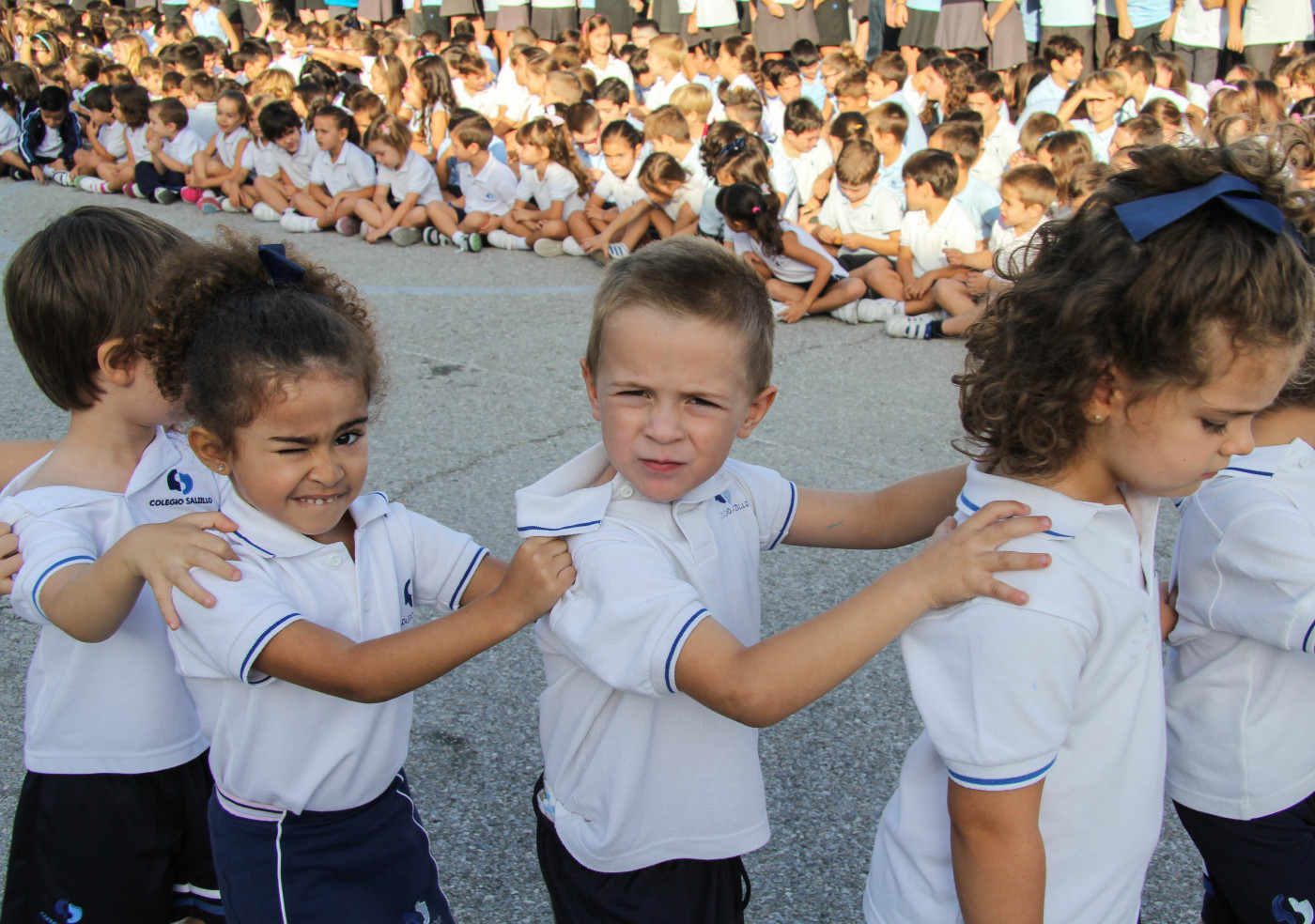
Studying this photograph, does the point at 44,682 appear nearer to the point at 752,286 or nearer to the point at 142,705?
the point at 142,705

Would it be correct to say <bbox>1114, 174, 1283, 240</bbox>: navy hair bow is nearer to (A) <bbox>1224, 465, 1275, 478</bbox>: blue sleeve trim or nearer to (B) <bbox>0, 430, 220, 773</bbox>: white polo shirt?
(A) <bbox>1224, 465, 1275, 478</bbox>: blue sleeve trim

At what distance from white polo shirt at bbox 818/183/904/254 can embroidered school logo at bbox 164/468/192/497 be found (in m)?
5.93

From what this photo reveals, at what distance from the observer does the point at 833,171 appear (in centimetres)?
825

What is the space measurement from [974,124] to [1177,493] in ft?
22.7

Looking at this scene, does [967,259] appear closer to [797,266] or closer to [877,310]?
[877,310]

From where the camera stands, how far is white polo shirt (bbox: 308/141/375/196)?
927 centimetres

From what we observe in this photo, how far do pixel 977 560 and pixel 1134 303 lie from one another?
345 millimetres

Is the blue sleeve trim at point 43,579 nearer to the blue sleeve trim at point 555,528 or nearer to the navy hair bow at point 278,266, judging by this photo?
the navy hair bow at point 278,266

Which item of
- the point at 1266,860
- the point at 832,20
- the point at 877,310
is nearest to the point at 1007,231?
the point at 877,310

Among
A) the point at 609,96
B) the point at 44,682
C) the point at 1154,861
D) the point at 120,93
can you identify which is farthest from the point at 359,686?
the point at 120,93

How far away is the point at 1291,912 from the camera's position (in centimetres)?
161

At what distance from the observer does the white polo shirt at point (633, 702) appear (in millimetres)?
1383

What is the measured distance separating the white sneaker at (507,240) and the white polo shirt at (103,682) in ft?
22.1

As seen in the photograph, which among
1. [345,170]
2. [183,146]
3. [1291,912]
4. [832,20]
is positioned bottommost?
[1291,912]
